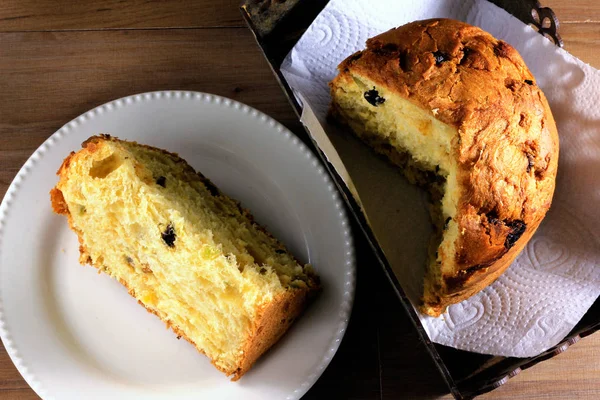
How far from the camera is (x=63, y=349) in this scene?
1902 mm

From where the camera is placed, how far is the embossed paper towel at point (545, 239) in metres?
1.65

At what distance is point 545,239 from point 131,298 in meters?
1.39

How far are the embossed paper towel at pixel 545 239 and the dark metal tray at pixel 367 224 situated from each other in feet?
0.15

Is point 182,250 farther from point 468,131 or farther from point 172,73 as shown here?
point 468,131

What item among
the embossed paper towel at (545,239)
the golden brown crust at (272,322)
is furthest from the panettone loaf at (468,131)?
the golden brown crust at (272,322)

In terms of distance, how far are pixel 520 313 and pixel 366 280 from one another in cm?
57

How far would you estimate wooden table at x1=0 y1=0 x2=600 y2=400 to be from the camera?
2.05 m

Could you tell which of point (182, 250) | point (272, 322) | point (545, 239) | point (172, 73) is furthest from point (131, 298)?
point (545, 239)

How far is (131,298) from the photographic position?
197 centimetres

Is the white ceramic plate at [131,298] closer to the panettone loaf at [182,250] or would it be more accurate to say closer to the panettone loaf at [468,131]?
the panettone loaf at [182,250]

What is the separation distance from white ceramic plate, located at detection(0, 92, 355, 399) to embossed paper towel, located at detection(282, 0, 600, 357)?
299 mm

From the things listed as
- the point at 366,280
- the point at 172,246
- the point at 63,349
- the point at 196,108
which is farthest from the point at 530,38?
the point at 63,349

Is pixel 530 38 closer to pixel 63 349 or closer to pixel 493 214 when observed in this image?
pixel 493 214

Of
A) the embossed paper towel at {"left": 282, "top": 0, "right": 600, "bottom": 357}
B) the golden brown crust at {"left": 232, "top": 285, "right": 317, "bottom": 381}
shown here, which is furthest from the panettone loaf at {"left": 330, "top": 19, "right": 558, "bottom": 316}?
the golden brown crust at {"left": 232, "top": 285, "right": 317, "bottom": 381}
